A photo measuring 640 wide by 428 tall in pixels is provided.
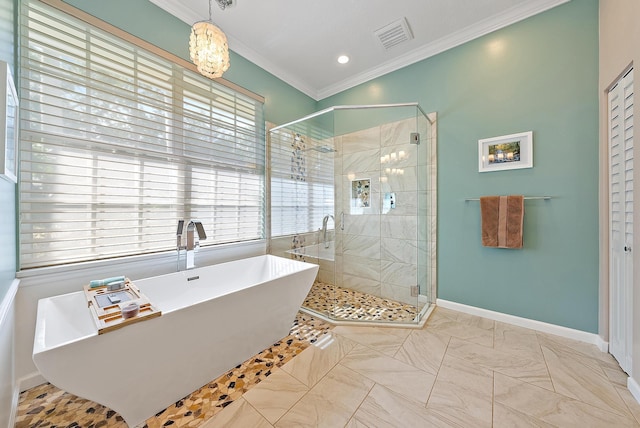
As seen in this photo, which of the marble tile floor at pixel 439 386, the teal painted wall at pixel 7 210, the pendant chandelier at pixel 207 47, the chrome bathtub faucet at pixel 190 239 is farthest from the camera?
the chrome bathtub faucet at pixel 190 239

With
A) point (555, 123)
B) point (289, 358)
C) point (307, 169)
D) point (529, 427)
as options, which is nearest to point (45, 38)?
point (307, 169)

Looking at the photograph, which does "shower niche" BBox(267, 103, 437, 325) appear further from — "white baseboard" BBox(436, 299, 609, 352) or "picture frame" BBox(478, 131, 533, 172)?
"picture frame" BBox(478, 131, 533, 172)

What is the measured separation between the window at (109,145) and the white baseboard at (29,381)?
0.71m

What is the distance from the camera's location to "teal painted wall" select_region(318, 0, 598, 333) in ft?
6.26

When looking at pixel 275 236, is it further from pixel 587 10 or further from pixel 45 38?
pixel 587 10

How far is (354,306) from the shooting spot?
8.70ft

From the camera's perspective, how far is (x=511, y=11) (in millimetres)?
2148

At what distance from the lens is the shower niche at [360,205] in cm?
260

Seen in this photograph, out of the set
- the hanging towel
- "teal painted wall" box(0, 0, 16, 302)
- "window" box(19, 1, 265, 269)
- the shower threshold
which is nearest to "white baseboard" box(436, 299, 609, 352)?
the shower threshold

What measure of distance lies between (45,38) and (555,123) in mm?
3927

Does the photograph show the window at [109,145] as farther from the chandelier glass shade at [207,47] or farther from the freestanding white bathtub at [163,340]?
the chandelier glass shade at [207,47]

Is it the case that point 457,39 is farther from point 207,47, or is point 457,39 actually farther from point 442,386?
point 442,386

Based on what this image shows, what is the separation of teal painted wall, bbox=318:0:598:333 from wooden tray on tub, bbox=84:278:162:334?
269cm

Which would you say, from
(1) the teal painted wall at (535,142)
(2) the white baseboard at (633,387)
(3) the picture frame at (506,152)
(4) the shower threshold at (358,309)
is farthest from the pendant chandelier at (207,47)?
(2) the white baseboard at (633,387)
